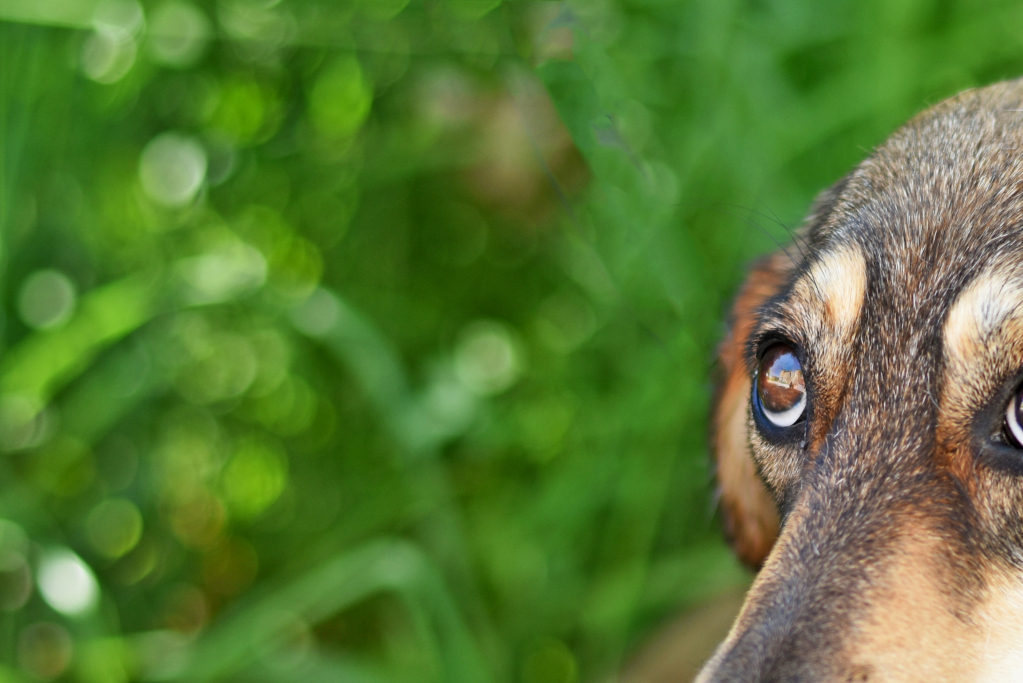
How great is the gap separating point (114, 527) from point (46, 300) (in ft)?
2.40

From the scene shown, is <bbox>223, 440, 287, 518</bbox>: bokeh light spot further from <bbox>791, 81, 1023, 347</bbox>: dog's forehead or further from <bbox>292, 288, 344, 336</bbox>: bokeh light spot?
<bbox>791, 81, 1023, 347</bbox>: dog's forehead

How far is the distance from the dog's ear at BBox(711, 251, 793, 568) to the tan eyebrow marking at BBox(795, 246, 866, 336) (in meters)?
0.41

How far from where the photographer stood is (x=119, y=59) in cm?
283

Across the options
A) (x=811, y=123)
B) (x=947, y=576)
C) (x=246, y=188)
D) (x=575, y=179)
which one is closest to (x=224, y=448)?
(x=246, y=188)

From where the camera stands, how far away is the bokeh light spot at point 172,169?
121 inches

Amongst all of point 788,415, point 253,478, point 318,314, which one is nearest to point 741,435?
point 788,415

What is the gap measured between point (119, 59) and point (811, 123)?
6.90ft

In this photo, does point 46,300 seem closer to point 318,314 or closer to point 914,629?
point 318,314

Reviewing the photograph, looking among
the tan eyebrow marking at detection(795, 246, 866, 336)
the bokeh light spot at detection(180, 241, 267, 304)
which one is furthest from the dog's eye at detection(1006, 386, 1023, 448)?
the bokeh light spot at detection(180, 241, 267, 304)

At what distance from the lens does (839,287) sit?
1678mm

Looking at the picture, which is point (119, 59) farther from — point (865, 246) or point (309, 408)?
point (865, 246)

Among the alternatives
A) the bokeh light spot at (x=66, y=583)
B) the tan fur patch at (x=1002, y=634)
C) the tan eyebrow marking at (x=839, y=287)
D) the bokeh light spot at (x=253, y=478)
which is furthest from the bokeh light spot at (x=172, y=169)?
the tan fur patch at (x=1002, y=634)

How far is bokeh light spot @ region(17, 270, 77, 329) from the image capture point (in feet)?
8.98

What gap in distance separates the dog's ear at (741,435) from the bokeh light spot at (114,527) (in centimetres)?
182
